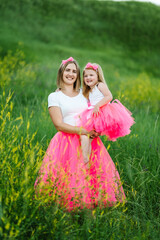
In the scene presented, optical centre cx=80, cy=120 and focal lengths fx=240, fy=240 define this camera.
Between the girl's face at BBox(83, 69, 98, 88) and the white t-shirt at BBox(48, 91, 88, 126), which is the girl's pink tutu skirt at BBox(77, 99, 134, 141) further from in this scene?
the girl's face at BBox(83, 69, 98, 88)

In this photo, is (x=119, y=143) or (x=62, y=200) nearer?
(x=62, y=200)

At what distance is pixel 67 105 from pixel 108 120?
20.5 inches

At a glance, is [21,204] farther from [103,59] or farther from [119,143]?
[103,59]

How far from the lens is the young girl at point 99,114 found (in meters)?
2.68

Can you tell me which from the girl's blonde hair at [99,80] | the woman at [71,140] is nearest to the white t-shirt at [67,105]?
the woman at [71,140]

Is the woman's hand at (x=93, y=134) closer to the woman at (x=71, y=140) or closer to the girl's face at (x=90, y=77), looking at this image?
the woman at (x=71, y=140)

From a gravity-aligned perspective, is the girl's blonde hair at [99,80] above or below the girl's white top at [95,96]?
above

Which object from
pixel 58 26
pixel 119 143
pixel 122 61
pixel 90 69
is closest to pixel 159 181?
pixel 119 143

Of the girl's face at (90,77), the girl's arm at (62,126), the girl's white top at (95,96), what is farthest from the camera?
the girl's face at (90,77)

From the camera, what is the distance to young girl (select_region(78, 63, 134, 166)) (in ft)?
8.79

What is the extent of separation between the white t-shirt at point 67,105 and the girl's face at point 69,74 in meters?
0.18

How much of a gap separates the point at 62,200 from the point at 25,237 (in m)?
0.41

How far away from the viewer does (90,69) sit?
304 cm

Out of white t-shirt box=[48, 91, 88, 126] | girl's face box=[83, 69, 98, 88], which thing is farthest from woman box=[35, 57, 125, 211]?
girl's face box=[83, 69, 98, 88]
